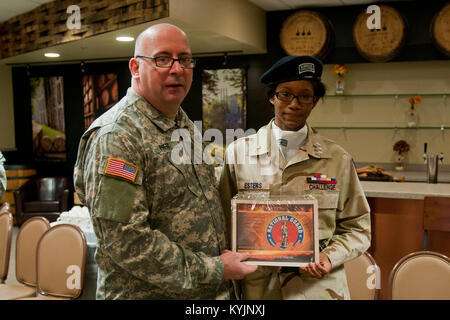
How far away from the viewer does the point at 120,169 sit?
136 cm

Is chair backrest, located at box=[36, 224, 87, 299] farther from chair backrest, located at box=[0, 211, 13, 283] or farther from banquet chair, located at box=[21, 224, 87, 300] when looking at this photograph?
chair backrest, located at box=[0, 211, 13, 283]

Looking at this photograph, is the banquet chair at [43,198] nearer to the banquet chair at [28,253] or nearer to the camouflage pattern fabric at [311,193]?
the banquet chair at [28,253]

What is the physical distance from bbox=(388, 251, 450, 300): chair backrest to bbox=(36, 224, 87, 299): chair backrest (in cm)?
194

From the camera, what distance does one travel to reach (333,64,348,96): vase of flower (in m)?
5.97

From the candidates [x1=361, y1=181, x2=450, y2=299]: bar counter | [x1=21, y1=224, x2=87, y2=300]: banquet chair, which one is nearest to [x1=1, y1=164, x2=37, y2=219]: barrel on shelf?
[x1=21, y1=224, x2=87, y2=300]: banquet chair

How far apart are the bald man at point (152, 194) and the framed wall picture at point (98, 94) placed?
6.20 m

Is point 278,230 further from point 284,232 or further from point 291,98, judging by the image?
point 291,98

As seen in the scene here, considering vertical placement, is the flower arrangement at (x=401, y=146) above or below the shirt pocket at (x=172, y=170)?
below

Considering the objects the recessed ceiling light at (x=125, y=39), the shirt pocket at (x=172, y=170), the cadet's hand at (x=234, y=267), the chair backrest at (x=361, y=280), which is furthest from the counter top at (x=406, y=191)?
the recessed ceiling light at (x=125, y=39)

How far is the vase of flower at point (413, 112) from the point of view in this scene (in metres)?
5.73

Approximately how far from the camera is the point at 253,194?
5.94 ft
